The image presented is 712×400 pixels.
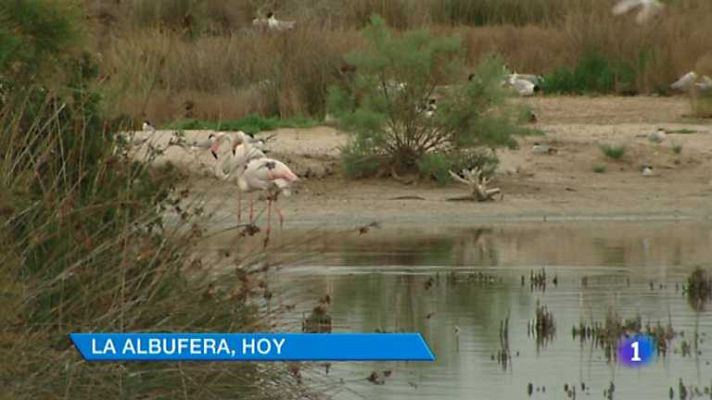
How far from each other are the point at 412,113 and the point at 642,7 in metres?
13.1

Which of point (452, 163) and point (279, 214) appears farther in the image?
point (452, 163)

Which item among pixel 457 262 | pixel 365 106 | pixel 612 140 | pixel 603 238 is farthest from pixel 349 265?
pixel 612 140

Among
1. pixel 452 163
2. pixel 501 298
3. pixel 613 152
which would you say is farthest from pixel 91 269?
pixel 613 152

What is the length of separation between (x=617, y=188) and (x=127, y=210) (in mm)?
Answer: 15175

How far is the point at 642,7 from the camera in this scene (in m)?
36.9

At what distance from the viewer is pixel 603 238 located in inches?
854

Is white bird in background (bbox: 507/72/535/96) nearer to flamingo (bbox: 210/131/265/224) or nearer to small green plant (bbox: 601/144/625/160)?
small green plant (bbox: 601/144/625/160)

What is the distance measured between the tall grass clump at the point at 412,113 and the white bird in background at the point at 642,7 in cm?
1158

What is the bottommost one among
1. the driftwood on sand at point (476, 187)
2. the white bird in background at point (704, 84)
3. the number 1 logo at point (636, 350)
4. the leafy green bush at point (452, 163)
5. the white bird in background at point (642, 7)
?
the number 1 logo at point (636, 350)

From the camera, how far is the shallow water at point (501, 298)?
43.2ft

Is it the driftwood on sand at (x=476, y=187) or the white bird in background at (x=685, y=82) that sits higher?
the white bird in background at (x=685, y=82)

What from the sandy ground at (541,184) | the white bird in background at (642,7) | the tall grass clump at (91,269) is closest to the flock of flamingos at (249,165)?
the sandy ground at (541,184)

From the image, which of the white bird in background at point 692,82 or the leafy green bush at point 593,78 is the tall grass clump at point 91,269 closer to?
the white bird in background at point 692,82

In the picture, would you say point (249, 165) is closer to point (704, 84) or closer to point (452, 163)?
point (452, 163)
